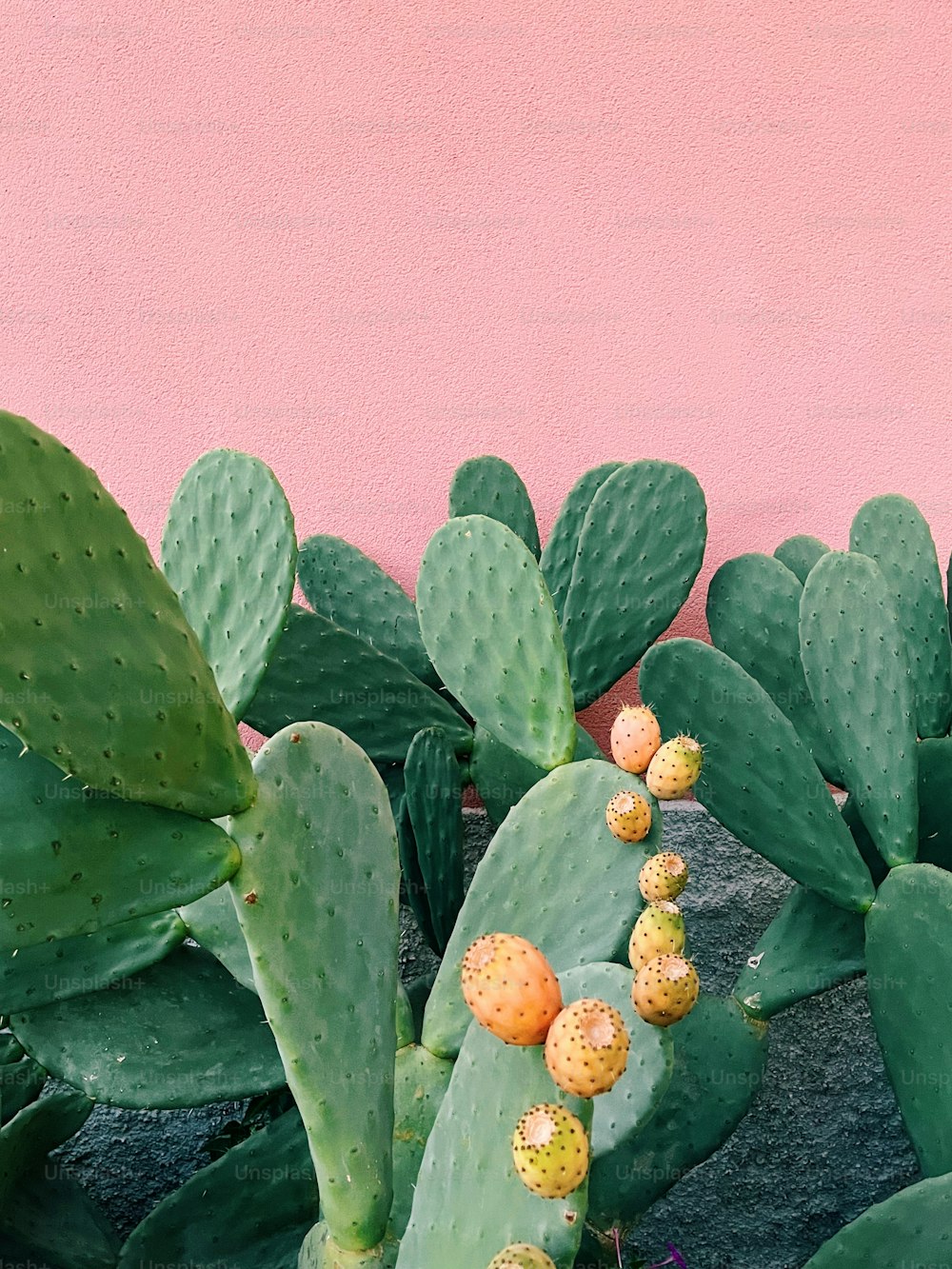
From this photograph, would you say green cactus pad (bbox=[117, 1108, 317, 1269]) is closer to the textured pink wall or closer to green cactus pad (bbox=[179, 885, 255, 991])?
green cactus pad (bbox=[179, 885, 255, 991])

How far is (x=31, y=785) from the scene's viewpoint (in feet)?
2.10

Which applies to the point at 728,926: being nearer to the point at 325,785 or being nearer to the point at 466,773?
the point at 466,773

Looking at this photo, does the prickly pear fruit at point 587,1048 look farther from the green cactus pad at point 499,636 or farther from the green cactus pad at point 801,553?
the green cactus pad at point 801,553

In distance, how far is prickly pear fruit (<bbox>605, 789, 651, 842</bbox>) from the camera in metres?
0.83

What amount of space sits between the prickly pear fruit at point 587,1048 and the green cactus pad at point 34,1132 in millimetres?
804

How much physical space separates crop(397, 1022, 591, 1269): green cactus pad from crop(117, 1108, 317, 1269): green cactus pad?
46 cm

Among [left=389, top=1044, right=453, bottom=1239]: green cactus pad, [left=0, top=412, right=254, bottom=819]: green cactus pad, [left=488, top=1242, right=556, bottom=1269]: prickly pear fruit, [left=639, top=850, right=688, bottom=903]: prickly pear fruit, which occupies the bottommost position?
[left=389, top=1044, right=453, bottom=1239]: green cactus pad

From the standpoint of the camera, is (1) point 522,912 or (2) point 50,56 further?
(2) point 50,56

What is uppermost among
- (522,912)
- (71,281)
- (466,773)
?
→ (71,281)

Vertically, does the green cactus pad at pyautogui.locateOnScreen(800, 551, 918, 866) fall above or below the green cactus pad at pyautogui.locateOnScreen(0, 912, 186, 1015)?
above

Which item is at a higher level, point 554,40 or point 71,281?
point 554,40

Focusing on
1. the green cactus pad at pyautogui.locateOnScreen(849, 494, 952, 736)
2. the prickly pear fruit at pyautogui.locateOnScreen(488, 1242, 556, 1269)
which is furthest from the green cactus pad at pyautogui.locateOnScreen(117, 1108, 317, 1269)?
the green cactus pad at pyautogui.locateOnScreen(849, 494, 952, 736)

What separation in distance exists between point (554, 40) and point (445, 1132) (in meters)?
1.48

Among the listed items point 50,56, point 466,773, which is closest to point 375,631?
point 466,773
